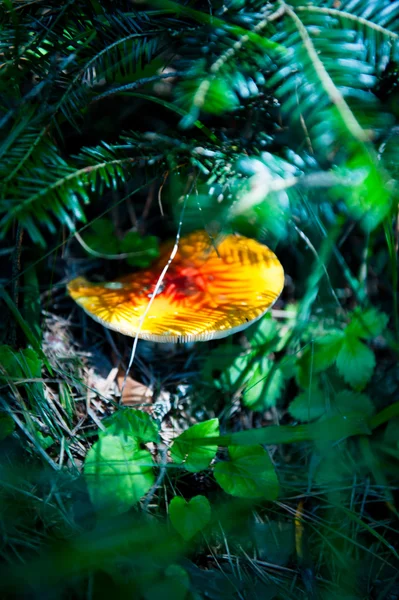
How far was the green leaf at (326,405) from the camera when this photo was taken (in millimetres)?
1311

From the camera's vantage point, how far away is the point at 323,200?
1142 millimetres

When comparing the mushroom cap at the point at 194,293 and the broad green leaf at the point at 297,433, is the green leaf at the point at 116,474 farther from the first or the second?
the mushroom cap at the point at 194,293

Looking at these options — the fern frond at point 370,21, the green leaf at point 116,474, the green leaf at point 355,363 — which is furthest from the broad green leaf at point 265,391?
the fern frond at point 370,21

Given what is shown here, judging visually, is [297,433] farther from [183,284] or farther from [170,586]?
[183,284]

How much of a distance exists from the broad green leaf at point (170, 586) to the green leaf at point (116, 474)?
158 millimetres

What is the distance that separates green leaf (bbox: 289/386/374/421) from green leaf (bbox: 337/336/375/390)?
4 cm

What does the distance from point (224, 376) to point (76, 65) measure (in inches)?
37.9

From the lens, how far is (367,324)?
4.62 feet

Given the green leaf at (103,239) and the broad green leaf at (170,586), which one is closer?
the broad green leaf at (170,586)

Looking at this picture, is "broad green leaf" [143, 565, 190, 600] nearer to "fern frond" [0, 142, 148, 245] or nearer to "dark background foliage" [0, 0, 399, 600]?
"dark background foliage" [0, 0, 399, 600]

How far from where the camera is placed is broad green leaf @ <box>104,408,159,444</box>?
1145 millimetres

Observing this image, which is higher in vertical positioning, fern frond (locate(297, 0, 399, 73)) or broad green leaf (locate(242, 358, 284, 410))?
fern frond (locate(297, 0, 399, 73))

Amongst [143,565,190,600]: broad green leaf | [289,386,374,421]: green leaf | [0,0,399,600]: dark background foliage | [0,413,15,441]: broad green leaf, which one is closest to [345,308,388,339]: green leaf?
[0,0,399,600]: dark background foliage

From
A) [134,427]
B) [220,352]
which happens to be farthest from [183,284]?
[134,427]
